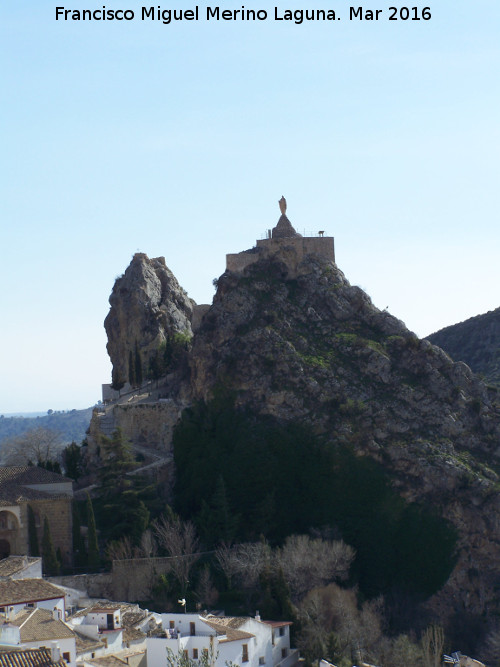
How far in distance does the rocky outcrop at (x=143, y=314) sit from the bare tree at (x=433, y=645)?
34593 millimetres

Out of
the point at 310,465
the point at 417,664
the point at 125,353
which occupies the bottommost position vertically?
the point at 417,664

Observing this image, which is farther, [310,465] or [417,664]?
[310,465]

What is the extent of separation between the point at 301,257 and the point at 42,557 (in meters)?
28.9

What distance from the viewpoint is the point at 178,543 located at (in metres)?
65.8

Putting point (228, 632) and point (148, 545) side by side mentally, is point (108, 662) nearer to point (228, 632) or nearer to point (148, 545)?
point (228, 632)

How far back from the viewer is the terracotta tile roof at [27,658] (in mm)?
46250

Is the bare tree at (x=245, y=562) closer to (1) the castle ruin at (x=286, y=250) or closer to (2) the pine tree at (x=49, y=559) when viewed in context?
(2) the pine tree at (x=49, y=559)

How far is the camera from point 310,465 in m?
72.3

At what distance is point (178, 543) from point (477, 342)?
2074 inches

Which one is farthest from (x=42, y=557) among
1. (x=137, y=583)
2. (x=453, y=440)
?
(x=453, y=440)

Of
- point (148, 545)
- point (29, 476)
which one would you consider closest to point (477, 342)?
point (29, 476)

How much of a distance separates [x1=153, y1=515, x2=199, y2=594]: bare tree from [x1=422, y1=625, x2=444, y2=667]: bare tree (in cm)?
1321

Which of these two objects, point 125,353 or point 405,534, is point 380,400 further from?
point 125,353

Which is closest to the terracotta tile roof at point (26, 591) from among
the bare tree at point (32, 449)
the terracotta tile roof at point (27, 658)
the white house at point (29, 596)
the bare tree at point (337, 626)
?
the white house at point (29, 596)
